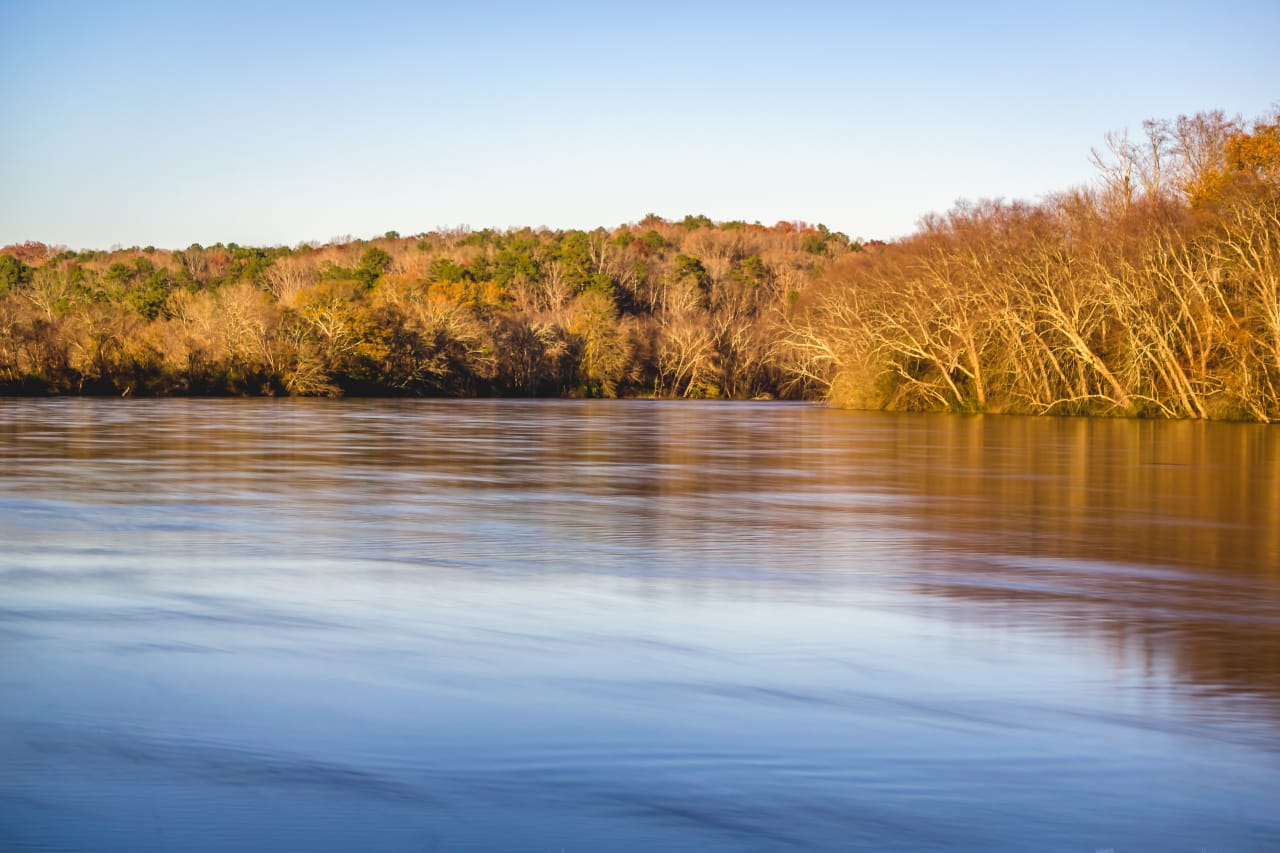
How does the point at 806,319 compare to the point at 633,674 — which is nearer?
the point at 633,674

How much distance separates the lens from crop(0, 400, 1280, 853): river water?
4207mm

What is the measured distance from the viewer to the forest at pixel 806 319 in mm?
47094

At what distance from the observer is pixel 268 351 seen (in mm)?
71500

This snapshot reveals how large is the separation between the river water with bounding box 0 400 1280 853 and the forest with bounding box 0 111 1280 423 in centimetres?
3541

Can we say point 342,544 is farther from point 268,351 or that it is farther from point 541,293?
point 541,293

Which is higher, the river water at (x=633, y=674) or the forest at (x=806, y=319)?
the forest at (x=806, y=319)

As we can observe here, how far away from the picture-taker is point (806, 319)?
66.4 m

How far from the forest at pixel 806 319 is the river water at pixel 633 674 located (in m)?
35.4

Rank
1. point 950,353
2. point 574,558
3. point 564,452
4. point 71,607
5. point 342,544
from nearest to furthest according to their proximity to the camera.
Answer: point 71,607
point 574,558
point 342,544
point 564,452
point 950,353

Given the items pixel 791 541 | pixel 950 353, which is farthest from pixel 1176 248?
pixel 791 541

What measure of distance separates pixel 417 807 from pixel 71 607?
4.60 meters

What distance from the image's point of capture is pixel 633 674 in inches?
245

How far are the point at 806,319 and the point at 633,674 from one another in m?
61.2

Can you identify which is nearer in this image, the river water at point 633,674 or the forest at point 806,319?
the river water at point 633,674
